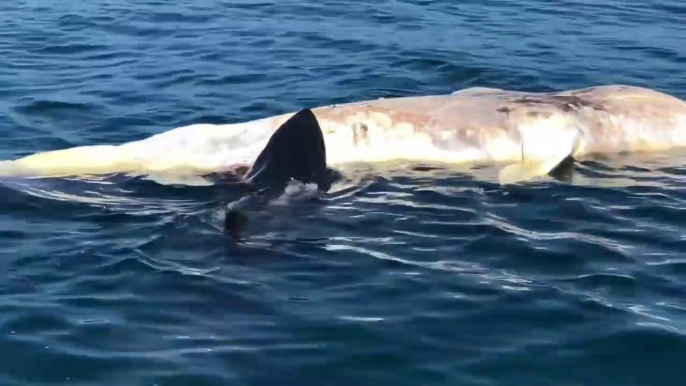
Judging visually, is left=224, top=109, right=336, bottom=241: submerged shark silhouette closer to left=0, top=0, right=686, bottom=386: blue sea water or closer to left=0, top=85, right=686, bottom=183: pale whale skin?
left=0, top=0, right=686, bottom=386: blue sea water

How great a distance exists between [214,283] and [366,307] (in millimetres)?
1140

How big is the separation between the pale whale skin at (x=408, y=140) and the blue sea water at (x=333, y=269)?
264 mm

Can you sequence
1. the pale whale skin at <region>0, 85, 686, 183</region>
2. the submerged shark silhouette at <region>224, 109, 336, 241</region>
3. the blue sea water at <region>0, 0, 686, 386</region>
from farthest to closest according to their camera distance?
1. the pale whale skin at <region>0, 85, 686, 183</region>
2. the submerged shark silhouette at <region>224, 109, 336, 241</region>
3. the blue sea water at <region>0, 0, 686, 386</region>

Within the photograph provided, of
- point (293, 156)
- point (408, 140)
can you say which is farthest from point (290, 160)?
point (408, 140)

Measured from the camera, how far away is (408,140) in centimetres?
1039

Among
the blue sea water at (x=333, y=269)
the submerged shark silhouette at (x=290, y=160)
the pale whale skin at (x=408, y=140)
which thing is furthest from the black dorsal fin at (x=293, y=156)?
the pale whale skin at (x=408, y=140)

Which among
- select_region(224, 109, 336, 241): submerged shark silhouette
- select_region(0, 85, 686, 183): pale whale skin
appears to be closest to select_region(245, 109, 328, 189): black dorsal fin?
select_region(224, 109, 336, 241): submerged shark silhouette

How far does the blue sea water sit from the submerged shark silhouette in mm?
292

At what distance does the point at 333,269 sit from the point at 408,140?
113 inches

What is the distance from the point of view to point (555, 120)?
34.3 feet

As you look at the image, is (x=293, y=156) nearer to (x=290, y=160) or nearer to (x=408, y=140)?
(x=290, y=160)

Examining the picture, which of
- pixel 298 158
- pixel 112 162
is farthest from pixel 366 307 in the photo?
pixel 112 162

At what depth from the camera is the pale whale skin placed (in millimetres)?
10219

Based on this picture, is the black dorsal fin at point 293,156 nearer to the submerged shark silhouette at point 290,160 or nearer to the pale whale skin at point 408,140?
the submerged shark silhouette at point 290,160
